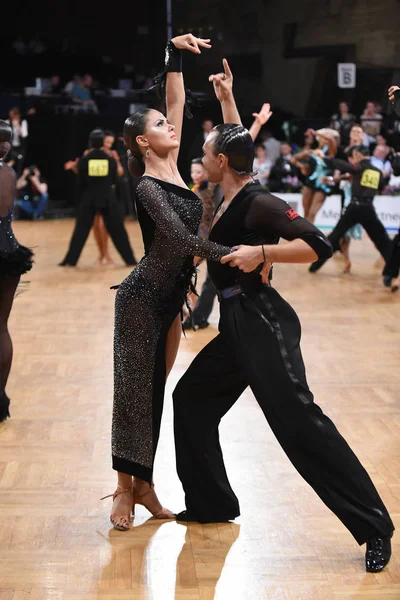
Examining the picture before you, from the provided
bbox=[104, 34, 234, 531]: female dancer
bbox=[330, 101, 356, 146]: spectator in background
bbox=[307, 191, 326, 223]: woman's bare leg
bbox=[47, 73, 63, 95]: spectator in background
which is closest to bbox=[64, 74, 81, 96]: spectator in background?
bbox=[47, 73, 63, 95]: spectator in background

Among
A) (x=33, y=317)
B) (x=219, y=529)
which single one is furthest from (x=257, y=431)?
(x=33, y=317)

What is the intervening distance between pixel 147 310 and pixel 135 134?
0.64 metres

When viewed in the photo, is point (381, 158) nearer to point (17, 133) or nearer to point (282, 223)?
point (17, 133)

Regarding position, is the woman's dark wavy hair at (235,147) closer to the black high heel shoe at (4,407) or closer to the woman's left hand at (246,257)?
the woman's left hand at (246,257)

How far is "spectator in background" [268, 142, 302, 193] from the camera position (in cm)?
1377

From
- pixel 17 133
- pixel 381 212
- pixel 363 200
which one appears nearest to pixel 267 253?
pixel 363 200

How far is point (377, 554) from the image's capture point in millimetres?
2936

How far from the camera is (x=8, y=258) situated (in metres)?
4.40

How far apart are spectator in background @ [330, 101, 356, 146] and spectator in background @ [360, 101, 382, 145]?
0.68 feet

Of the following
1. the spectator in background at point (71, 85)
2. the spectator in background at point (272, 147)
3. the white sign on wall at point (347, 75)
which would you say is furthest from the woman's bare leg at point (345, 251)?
the spectator in background at point (71, 85)

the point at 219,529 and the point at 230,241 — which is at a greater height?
the point at 230,241

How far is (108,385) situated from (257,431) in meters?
1.23

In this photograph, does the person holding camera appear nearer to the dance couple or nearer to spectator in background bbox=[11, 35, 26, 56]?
spectator in background bbox=[11, 35, 26, 56]

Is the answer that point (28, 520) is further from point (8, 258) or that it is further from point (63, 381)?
point (63, 381)
